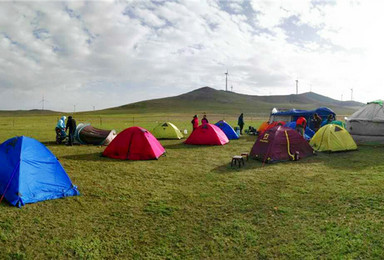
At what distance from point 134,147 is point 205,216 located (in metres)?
7.31

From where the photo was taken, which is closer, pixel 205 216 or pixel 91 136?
pixel 205 216

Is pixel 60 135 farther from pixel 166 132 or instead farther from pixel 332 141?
pixel 332 141

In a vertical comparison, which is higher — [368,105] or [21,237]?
[368,105]

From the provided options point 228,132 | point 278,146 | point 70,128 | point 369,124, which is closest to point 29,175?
point 278,146

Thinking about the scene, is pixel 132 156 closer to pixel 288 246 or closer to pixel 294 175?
pixel 294 175

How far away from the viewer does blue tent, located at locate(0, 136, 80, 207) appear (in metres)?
7.07

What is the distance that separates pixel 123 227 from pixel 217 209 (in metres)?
2.50

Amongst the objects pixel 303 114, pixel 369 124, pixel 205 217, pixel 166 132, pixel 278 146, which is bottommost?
pixel 205 217

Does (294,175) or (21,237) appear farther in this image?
(294,175)

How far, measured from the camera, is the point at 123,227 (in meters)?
6.00

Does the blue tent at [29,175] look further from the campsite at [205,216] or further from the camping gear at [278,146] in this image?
the camping gear at [278,146]

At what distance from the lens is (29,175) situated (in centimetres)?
737

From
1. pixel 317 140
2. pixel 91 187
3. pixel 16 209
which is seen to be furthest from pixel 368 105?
pixel 16 209

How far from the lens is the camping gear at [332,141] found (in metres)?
14.9
